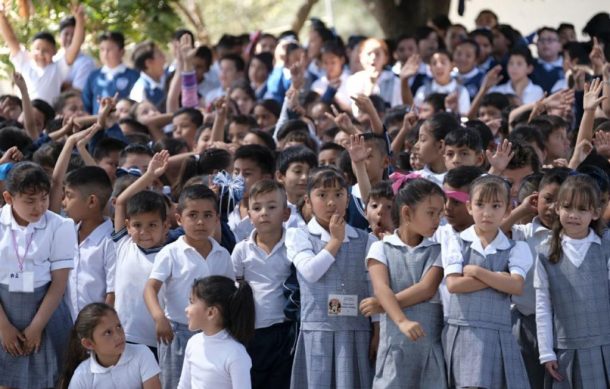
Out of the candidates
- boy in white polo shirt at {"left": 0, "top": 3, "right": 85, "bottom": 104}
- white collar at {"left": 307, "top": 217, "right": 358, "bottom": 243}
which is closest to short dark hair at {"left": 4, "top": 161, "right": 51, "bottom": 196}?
white collar at {"left": 307, "top": 217, "right": 358, "bottom": 243}

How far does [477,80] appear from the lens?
39.7 feet

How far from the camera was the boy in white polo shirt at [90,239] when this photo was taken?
7152mm

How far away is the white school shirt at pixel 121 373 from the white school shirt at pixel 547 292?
5.83 feet

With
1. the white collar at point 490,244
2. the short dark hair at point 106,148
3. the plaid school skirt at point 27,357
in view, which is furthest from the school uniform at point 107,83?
the white collar at point 490,244

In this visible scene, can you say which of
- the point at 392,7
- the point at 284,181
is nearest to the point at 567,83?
the point at 392,7

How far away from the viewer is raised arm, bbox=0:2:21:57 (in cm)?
1154

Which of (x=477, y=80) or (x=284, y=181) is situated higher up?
(x=477, y=80)

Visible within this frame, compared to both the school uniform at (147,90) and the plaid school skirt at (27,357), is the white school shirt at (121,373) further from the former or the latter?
the school uniform at (147,90)

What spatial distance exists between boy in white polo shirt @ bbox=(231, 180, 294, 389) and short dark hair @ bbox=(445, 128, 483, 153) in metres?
1.16

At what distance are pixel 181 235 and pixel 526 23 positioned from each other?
13573 millimetres

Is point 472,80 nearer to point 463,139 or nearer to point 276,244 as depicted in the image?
point 463,139

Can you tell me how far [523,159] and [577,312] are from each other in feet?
4.89

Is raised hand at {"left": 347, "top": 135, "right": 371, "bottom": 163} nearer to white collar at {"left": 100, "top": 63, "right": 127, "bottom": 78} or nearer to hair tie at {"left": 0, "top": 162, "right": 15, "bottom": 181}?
hair tie at {"left": 0, "top": 162, "right": 15, "bottom": 181}

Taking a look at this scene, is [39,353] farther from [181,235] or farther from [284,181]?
[284,181]
